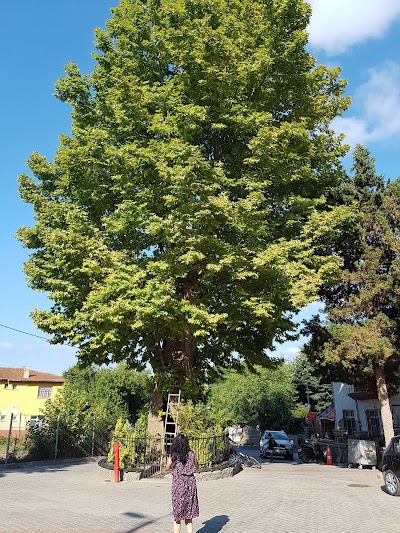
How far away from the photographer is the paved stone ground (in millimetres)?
7559

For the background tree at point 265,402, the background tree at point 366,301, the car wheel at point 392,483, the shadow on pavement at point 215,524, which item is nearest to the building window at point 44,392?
the background tree at point 265,402

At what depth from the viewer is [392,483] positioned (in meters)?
11.1

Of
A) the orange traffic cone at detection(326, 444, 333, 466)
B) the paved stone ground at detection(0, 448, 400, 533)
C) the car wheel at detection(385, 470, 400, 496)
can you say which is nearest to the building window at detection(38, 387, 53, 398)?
the paved stone ground at detection(0, 448, 400, 533)

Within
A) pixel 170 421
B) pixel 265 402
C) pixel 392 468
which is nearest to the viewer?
pixel 392 468

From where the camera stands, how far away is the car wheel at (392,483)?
1086cm

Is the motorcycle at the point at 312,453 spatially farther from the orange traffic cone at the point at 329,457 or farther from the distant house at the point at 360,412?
the distant house at the point at 360,412

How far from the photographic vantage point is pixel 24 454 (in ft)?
61.5

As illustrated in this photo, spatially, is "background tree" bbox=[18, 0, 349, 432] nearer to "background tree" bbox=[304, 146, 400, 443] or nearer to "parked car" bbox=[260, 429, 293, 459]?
"background tree" bbox=[304, 146, 400, 443]

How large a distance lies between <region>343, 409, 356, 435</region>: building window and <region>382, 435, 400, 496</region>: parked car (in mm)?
19097

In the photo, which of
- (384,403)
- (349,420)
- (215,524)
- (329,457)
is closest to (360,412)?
(349,420)

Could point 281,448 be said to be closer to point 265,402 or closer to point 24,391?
point 265,402

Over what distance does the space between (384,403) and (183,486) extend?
1255cm

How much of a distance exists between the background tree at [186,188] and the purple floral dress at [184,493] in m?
5.71

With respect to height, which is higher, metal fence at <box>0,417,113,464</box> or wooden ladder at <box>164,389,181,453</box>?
wooden ladder at <box>164,389,181,453</box>
